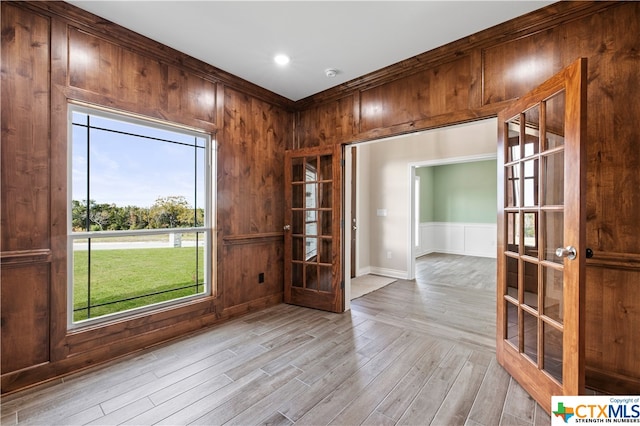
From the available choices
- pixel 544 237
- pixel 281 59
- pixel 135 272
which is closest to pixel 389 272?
pixel 544 237

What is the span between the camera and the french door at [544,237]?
1480 mm

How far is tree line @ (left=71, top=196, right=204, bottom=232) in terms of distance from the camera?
9.05ft

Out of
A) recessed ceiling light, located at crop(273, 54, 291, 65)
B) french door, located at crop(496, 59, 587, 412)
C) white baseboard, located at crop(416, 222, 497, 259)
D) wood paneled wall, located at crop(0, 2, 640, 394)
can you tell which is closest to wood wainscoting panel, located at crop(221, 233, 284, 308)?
wood paneled wall, located at crop(0, 2, 640, 394)

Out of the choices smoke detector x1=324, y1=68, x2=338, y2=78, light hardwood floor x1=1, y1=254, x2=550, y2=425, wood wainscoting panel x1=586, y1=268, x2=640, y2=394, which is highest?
smoke detector x1=324, y1=68, x2=338, y2=78

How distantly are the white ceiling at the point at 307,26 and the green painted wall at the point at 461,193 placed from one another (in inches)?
218

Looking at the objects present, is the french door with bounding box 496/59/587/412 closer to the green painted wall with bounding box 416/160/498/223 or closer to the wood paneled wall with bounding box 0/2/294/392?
the wood paneled wall with bounding box 0/2/294/392

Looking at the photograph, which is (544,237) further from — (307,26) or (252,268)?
(252,268)

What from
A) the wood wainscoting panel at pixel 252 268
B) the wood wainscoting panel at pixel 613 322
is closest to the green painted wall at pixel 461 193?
the wood wainscoting panel at pixel 252 268

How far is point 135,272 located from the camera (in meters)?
4.92

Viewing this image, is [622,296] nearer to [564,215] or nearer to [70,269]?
[564,215]

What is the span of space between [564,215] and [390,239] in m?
3.72

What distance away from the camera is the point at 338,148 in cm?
336

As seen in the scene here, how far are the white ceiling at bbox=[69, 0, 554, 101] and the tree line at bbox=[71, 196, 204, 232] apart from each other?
1.67 meters

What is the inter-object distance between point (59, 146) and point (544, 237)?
347 cm
